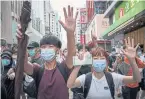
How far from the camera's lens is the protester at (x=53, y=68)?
3529 mm

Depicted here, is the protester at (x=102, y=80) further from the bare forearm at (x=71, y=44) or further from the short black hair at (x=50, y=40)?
the short black hair at (x=50, y=40)

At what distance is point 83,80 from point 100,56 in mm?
385

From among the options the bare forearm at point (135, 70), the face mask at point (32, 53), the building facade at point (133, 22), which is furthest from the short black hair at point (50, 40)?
the building facade at point (133, 22)

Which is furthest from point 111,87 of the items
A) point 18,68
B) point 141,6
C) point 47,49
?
point 141,6

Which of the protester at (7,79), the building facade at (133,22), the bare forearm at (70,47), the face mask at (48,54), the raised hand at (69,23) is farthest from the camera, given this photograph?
the building facade at (133,22)

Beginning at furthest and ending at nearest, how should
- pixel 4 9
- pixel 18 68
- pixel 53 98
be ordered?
1. pixel 4 9
2. pixel 53 98
3. pixel 18 68

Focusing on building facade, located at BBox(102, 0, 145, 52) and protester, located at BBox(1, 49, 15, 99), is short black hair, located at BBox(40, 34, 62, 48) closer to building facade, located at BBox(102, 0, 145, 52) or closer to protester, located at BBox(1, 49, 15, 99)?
protester, located at BBox(1, 49, 15, 99)

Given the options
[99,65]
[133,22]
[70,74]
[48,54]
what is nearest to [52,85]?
[70,74]

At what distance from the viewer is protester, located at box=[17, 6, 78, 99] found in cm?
353

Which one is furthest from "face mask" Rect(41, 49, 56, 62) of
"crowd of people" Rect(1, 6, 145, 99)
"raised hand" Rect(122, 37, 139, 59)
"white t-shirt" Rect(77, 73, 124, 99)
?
"raised hand" Rect(122, 37, 139, 59)

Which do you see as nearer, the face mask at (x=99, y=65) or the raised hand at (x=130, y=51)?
the raised hand at (x=130, y=51)

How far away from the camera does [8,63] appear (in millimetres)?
5145

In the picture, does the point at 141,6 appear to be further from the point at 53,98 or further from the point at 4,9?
the point at 4,9

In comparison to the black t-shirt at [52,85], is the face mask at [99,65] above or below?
above
